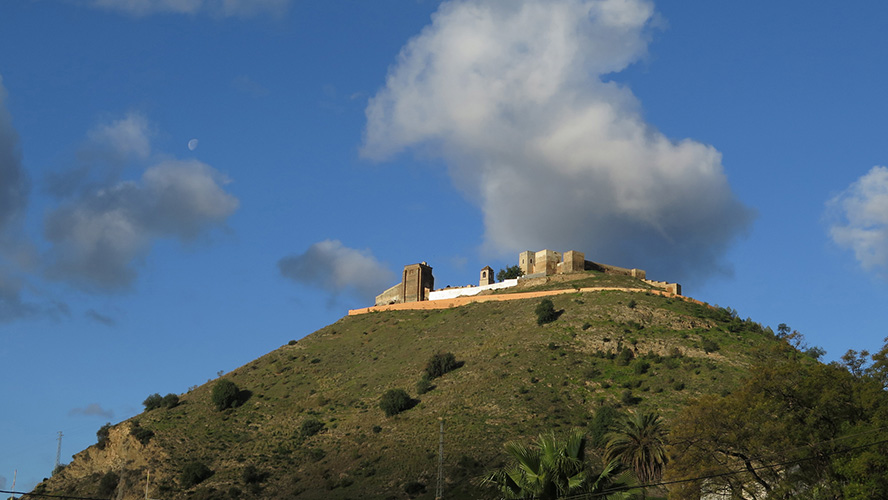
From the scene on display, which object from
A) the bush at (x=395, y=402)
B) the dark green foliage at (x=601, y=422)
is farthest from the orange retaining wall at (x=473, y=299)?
the dark green foliage at (x=601, y=422)

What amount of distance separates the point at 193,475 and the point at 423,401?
2043 centimetres

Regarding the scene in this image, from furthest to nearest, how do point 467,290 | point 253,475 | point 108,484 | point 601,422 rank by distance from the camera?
point 467,290
point 108,484
point 253,475
point 601,422

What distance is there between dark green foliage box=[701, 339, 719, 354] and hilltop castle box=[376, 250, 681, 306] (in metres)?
23.0

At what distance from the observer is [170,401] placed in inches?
3622

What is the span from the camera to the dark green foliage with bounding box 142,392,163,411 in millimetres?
92250

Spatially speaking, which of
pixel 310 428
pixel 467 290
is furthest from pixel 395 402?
pixel 467 290

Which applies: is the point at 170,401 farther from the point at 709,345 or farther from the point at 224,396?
the point at 709,345

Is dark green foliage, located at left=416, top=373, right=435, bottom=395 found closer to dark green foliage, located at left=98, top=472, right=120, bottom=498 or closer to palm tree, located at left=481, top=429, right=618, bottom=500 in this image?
dark green foliage, located at left=98, top=472, right=120, bottom=498

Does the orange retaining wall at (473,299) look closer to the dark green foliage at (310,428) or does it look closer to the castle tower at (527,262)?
the castle tower at (527,262)

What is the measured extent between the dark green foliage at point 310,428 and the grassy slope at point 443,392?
822 mm

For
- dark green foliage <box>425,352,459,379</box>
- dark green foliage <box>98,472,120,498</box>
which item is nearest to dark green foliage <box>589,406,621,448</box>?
dark green foliage <box>425,352,459,379</box>

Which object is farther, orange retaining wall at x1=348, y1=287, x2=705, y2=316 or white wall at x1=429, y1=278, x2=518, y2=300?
white wall at x1=429, y1=278, x2=518, y2=300

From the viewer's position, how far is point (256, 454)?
75000 millimetres

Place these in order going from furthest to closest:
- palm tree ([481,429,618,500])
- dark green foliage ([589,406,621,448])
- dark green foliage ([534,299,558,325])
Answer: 1. dark green foliage ([534,299,558,325])
2. dark green foliage ([589,406,621,448])
3. palm tree ([481,429,618,500])
